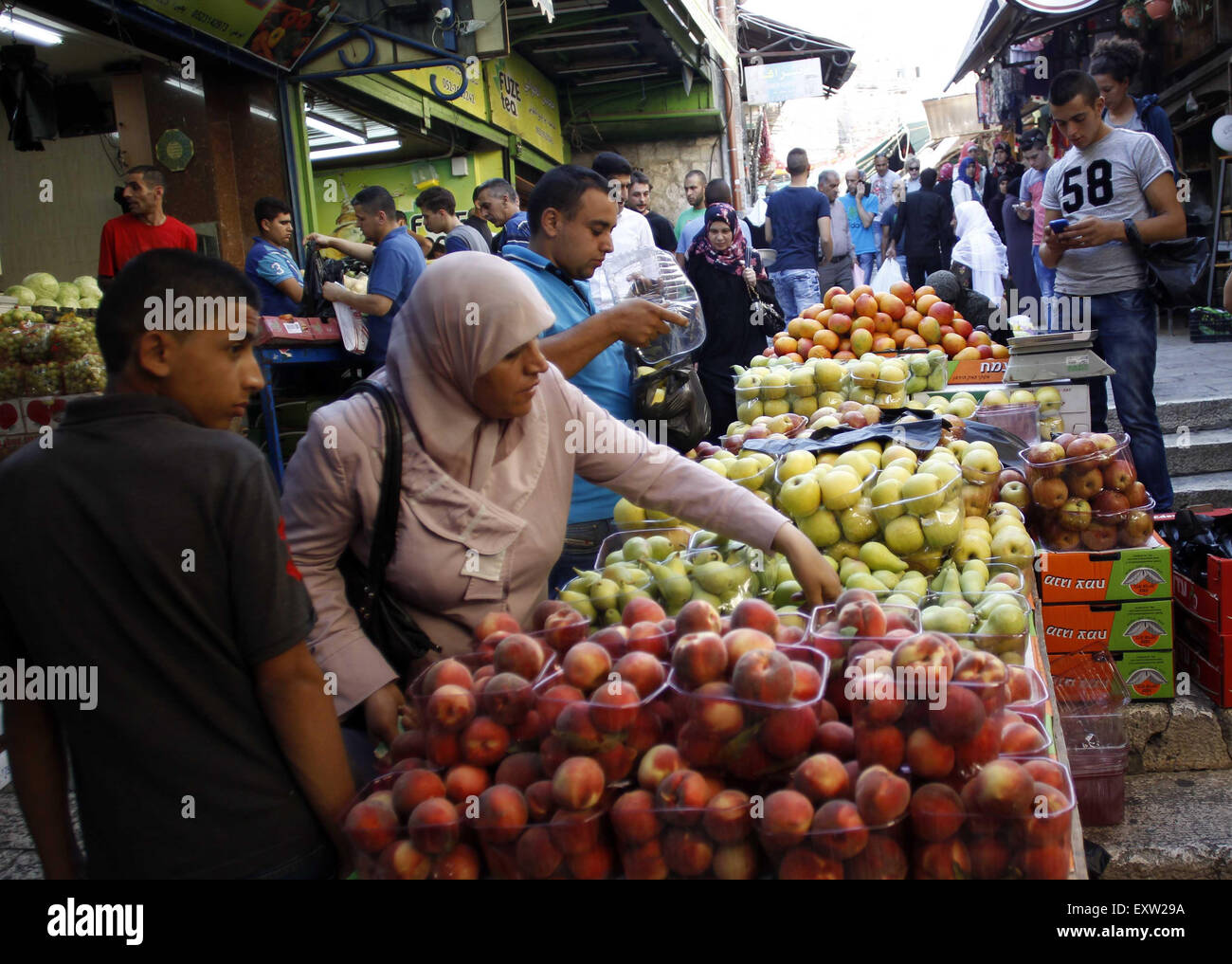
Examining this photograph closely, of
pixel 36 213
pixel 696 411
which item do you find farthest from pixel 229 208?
pixel 696 411

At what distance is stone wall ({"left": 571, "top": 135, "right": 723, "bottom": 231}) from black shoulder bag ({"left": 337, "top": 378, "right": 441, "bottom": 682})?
565 inches

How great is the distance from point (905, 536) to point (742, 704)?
131 centimetres

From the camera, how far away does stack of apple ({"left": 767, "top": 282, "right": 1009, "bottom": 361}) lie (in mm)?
5305

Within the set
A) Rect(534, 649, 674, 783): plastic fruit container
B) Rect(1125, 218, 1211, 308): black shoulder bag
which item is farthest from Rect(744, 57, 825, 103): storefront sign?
Rect(534, 649, 674, 783): plastic fruit container

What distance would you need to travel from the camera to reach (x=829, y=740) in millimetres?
1328

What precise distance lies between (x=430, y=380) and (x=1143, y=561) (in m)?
2.94

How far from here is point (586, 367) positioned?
3.27m

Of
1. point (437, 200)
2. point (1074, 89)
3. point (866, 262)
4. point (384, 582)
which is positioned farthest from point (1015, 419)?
point (866, 262)

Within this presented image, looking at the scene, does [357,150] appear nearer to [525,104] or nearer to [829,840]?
[525,104]

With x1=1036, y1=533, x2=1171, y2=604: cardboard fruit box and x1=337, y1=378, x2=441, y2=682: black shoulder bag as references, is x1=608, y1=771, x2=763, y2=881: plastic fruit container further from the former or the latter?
x1=1036, y1=533, x2=1171, y2=604: cardboard fruit box

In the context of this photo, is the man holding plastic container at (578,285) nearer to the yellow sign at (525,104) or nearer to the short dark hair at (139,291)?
the short dark hair at (139,291)

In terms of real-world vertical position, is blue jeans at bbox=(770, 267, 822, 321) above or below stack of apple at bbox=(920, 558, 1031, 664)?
above

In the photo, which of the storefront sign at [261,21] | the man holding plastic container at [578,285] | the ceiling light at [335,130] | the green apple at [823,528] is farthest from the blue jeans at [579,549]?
the ceiling light at [335,130]
